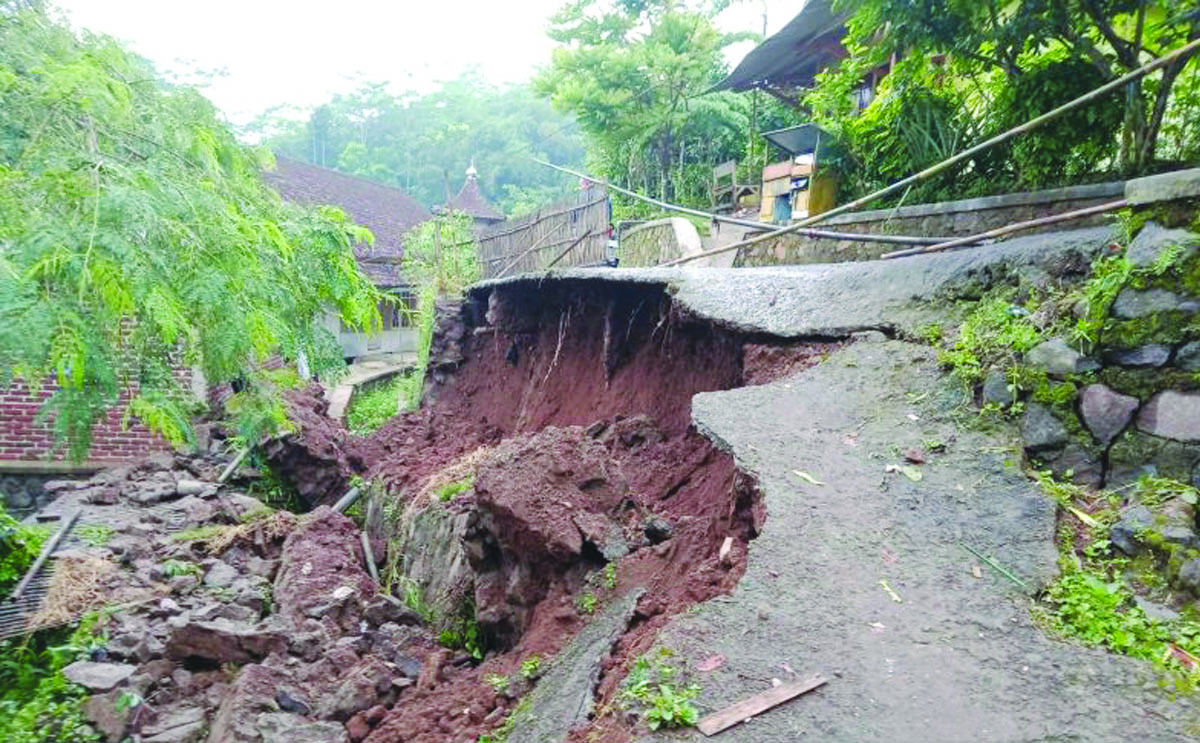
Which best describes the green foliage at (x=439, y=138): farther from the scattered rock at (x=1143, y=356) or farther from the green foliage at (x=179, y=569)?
the scattered rock at (x=1143, y=356)

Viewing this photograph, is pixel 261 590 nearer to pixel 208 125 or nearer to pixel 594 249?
pixel 208 125

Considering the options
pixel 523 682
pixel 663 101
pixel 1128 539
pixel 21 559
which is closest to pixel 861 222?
pixel 1128 539

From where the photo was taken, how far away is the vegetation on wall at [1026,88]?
187 inches

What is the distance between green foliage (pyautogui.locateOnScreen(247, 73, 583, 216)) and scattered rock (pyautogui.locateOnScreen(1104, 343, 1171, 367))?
33.7 meters

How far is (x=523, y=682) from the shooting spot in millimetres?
3281

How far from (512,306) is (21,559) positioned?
5.63m

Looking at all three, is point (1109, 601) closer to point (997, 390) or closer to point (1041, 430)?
point (1041, 430)

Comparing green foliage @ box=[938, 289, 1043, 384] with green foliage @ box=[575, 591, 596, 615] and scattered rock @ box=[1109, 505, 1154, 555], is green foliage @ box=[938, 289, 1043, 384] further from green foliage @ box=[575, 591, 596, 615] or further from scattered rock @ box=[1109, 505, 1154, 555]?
green foliage @ box=[575, 591, 596, 615]

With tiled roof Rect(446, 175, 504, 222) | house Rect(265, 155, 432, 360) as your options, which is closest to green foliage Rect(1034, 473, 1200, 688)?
house Rect(265, 155, 432, 360)

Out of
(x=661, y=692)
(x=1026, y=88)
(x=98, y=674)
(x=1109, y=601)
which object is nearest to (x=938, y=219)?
(x=1026, y=88)

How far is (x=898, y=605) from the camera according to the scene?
2619 mm

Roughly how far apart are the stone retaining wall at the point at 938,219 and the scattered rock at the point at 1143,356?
1.60m

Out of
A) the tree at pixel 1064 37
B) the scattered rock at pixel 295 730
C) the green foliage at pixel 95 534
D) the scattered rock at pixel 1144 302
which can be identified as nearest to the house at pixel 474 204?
the green foliage at pixel 95 534

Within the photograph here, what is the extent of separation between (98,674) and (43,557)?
1975 mm
